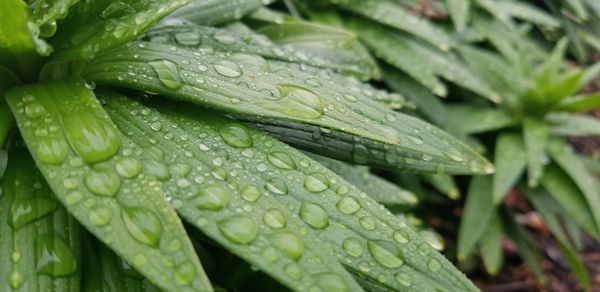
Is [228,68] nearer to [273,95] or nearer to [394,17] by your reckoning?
[273,95]

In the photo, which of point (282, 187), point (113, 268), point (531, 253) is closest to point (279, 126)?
point (282, 187)

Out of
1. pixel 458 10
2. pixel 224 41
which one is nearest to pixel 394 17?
pixel 458 10

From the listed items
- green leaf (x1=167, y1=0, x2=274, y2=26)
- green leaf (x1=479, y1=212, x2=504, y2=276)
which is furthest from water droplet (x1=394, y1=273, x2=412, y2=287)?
green leaf (x1=479, y1=212, x2=504, y2=276)

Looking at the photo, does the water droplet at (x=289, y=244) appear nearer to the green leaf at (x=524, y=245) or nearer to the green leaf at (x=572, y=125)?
the green leaf at (x=572, y=125)

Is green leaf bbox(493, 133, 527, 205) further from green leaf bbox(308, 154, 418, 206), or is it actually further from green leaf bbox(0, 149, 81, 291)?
green leaf bbox(0, 149, 81, 291)

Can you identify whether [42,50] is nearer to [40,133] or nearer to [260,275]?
[40,133]

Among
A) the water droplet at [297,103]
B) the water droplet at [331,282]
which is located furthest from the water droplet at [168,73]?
the water droplet at [331,282]
